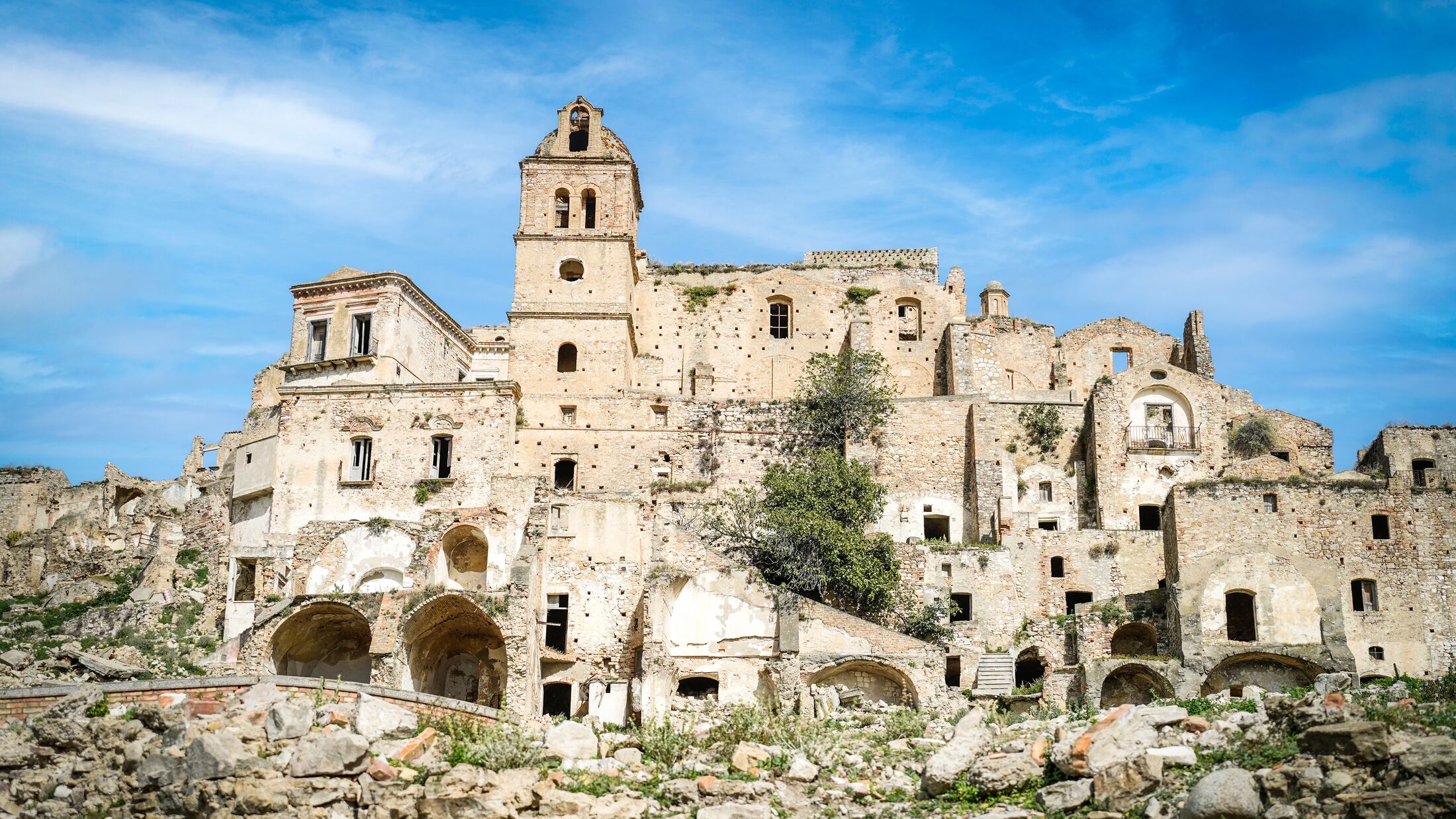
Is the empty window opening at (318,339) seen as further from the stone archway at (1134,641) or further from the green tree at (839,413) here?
the stone archway at (1134,641)

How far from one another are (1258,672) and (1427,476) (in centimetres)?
1267

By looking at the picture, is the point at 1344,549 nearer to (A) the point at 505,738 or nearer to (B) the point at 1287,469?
(B) the point at 1287,469

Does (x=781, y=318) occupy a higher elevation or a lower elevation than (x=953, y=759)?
higher

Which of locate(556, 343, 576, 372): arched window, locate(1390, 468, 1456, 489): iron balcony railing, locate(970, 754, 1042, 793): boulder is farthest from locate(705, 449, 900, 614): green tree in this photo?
locate(1390, 468, 1456, 489): iron balcony railing

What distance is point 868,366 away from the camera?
51.0 m

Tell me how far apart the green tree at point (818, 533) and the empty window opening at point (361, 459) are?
35.4ft

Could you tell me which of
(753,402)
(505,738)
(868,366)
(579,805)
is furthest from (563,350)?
(579,805)

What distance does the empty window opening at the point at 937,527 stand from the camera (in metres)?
46.4

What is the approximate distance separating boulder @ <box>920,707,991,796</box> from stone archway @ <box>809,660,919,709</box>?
10.9 m

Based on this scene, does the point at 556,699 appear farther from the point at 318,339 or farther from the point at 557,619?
the point at 318,339

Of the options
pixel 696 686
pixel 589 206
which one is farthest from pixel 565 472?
pixel 589 206

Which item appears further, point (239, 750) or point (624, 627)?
point (624, 627)

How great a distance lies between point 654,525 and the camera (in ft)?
136

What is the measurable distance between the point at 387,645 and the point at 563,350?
1585 cm
